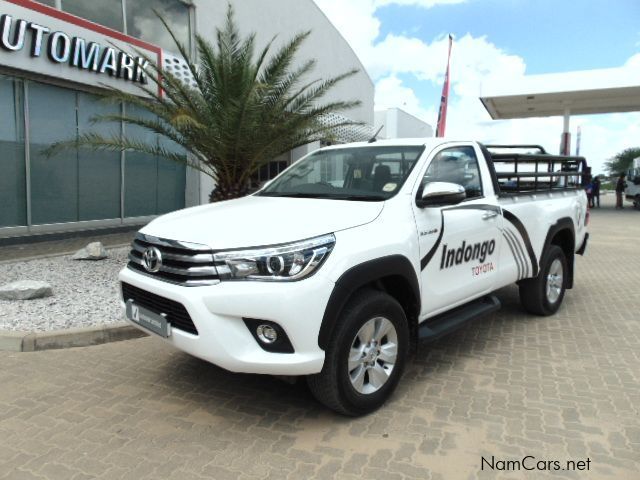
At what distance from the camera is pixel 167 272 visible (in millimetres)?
3107

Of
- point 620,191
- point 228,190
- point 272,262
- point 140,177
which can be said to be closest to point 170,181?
point 140,177

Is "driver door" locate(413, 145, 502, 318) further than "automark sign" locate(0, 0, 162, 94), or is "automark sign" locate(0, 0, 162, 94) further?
"automark sign" locate(0, 0, 162, 94)

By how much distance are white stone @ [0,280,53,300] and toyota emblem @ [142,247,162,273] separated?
3.13m

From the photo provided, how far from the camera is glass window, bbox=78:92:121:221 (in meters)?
10.6

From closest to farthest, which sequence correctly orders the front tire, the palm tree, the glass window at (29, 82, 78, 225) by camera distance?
the front tire
the palm tree
the glass window at (29, 82, 78, 225)

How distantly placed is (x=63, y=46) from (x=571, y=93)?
63.7 ft

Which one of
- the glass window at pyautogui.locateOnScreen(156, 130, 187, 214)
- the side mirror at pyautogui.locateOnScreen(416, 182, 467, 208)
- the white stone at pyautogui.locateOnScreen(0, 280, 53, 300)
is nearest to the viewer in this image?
the side mirror at pyautogui.locateOnScreen(416, 182, 467, 208)

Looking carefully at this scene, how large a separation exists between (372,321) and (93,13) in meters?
10.4

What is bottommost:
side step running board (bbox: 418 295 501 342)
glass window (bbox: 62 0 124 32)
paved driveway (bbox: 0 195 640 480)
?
paved driveway (bbox: 0 195 640 480)

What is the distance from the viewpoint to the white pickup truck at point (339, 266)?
9.25 ft

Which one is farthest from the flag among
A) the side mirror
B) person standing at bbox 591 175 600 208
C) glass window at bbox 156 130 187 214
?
person standing at bbox 591 175 600 208

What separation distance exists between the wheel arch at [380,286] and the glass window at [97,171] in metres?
8.97

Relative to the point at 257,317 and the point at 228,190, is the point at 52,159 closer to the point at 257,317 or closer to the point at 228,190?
the point at 228,190

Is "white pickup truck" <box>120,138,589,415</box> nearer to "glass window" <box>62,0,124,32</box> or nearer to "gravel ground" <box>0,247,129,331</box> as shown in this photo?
"gravel ground" <box>0,247,129,331</box>
